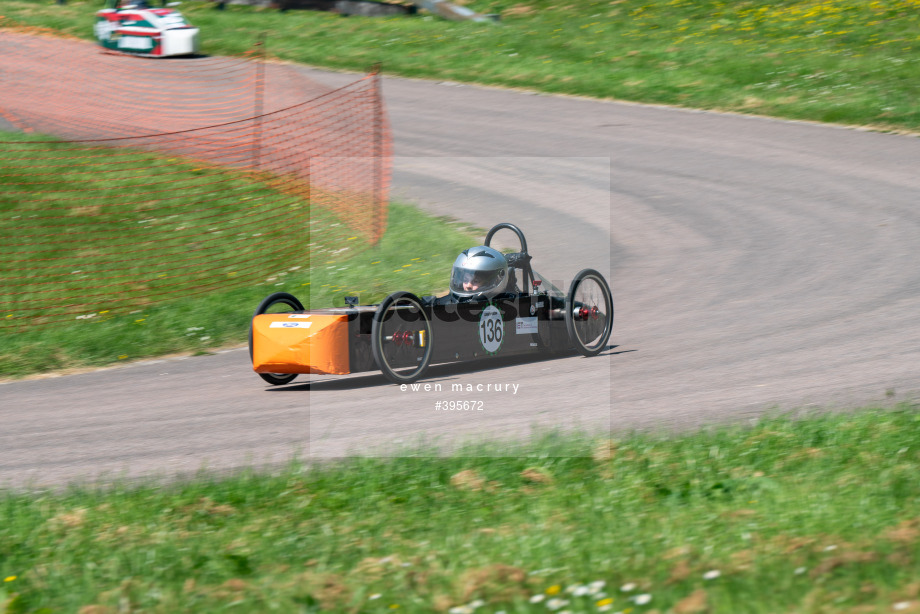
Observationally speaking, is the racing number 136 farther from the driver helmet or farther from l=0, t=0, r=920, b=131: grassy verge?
l=0, t=0, r=920, b=131: grassy verge

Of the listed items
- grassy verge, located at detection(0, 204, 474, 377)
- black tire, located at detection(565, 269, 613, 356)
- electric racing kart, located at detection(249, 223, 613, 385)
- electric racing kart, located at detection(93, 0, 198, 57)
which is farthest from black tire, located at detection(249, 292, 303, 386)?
electric racing kart, located at detection(93, 0, 198, 57)

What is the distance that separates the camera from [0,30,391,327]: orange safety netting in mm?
14328

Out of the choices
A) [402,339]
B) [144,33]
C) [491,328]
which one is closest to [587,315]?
[491,328]

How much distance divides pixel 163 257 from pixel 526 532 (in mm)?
10208

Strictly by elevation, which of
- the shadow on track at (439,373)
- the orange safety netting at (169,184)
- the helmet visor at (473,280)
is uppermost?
the orange safety netting at (169,184)

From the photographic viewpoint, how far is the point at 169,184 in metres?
17.7

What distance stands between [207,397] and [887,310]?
691cm

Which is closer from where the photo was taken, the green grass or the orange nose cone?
the orange nose cone

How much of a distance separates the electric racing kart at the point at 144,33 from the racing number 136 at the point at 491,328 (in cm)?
2127

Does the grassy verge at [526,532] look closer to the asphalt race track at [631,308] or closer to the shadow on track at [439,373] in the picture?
the asphalt race track at [631,308]

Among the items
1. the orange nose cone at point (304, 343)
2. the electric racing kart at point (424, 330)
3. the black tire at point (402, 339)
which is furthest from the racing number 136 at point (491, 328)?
the orange nose cone at point (304, 343)

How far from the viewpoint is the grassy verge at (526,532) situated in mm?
4938

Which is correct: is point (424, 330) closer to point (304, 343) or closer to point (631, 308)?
point (304, 343)

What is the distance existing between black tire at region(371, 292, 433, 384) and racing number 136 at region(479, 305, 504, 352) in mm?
628
